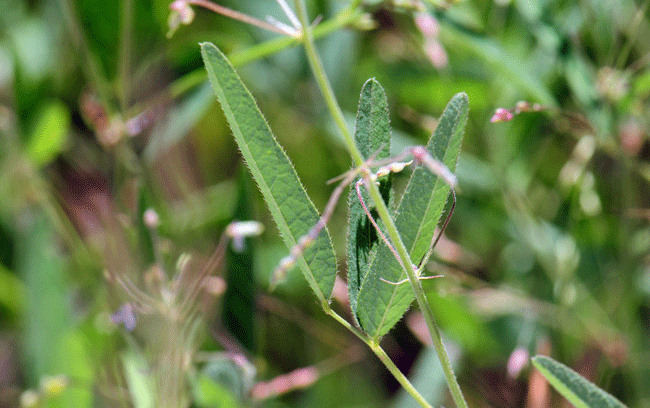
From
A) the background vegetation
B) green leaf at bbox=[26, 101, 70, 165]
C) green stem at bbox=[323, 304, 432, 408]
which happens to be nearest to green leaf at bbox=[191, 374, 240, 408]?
the background vegetation

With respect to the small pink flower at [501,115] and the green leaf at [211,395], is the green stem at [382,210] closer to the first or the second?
the small pink flower at [501,115]

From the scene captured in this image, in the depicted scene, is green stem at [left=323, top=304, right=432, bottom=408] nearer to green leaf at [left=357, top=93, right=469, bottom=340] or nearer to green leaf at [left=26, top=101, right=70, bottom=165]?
green leaf at [left=357, top=93, right=469, bottom=340]

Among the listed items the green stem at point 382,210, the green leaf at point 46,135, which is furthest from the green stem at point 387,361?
Result: the green leaf at point 46,135

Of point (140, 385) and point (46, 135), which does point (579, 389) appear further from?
point (46, 135)

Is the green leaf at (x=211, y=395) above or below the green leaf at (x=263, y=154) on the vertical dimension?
below

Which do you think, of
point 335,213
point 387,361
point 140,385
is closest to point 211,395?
point 140,385
